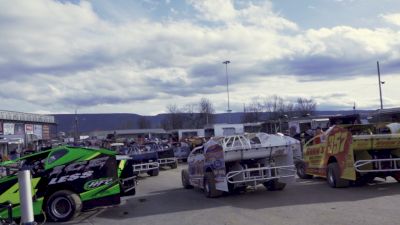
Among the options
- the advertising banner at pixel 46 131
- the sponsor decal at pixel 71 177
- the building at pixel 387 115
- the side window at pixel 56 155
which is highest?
the advertising banner at pixel 46 131

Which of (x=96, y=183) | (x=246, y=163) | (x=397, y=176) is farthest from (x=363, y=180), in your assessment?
(x=96, y=183)

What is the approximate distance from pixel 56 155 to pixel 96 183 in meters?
1.22

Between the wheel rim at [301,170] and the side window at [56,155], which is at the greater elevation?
the side window at [56,155]

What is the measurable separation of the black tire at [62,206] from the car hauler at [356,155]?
746 cm

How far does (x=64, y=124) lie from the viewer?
6063 inches

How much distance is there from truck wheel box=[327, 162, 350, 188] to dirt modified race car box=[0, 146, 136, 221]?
621cm

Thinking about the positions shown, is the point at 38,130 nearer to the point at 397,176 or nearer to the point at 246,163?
the point at 246,163

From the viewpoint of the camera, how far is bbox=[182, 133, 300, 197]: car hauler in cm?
1420

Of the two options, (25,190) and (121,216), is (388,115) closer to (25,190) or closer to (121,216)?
(121,216)

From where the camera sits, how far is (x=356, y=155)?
15.9 m

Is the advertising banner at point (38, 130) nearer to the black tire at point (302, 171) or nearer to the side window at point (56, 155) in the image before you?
the black tire at point (302, 171)

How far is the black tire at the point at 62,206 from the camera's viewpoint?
40.5 ft

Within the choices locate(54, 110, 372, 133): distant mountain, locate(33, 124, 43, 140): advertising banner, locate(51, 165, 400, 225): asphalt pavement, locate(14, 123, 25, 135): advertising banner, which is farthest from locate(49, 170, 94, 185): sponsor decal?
locate(54, 110, 372, 133): distant mountain

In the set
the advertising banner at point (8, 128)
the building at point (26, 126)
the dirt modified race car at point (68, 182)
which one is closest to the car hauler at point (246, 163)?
the dirt modified race car at point (68, 182)
